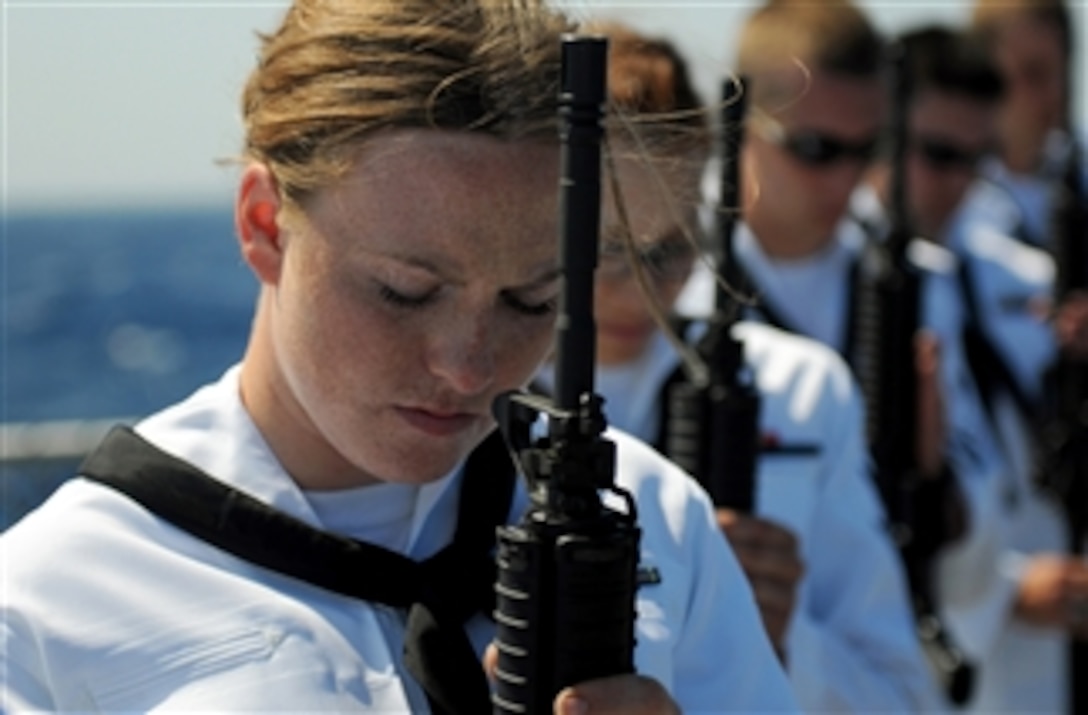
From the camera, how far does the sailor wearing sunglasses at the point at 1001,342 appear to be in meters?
4.84

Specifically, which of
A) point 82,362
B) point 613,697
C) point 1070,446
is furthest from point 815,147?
point 613,697

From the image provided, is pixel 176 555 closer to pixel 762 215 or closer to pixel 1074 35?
pixel 762 215

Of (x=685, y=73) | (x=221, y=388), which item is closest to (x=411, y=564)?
(x=221, y=388)

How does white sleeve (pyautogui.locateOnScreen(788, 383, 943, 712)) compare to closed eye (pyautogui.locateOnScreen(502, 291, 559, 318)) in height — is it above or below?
below

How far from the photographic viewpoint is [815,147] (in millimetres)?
3959

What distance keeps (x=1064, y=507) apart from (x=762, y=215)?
4.61 feet

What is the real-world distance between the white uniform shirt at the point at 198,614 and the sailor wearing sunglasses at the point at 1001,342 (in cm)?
284

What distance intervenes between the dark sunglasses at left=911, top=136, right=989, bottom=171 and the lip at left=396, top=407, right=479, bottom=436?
10.4ft

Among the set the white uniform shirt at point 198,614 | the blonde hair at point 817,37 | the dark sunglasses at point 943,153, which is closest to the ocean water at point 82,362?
the white uniform shirt at point 198,614

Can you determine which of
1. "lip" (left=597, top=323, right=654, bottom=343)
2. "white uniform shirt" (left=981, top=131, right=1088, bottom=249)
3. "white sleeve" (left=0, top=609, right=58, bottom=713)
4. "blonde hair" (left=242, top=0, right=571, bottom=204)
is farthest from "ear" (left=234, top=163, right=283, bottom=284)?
"white uniform shirt" (left=981, top=131, right=1088, bottom=249)

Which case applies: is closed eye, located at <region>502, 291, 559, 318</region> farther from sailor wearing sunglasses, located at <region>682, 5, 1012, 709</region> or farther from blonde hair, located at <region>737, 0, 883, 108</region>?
blonde hair, located at <region>737, 0, 883, 108</region>

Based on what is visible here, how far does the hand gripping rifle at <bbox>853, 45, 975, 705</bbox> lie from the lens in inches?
159

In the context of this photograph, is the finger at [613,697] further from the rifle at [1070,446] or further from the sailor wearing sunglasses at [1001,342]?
the rifle at [1070,446]

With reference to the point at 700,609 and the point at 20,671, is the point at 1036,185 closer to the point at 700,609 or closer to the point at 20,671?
the point at 700,609
